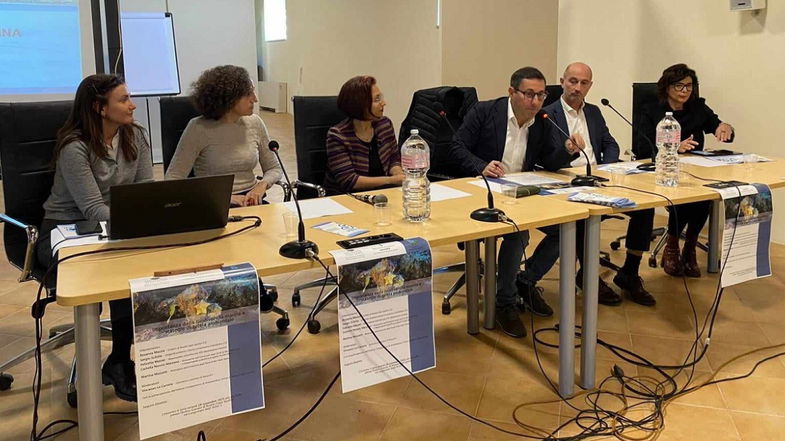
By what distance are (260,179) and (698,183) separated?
1764 millimetres

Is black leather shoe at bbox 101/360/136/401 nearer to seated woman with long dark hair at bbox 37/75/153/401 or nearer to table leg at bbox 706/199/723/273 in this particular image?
seated woman with long dark hair at bbox 37/75/153/401

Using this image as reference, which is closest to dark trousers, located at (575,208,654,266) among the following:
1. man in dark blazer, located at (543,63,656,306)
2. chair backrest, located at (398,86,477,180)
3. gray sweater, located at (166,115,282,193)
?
man in dark blazer, located at (543,63,656,306)

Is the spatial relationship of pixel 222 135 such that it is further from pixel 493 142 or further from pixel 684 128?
pixel 684 128

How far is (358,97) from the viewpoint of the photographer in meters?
2.89

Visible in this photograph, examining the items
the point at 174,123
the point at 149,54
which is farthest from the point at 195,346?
the point at 149,54

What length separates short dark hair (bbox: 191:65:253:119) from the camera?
8.82 ft

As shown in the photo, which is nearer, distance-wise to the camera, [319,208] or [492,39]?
[319,208]

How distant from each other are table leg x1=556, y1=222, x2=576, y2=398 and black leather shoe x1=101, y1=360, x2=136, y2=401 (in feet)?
4.48

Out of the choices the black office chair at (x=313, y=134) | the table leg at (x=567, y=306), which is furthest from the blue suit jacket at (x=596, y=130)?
the table leg at (x=567, y=306)

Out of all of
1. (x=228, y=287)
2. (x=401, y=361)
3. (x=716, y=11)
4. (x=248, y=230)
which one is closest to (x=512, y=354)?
(x=401, y=361)

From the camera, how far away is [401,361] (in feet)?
5.86

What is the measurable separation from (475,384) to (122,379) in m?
1.15

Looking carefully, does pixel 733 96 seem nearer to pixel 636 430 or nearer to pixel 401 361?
pixel 636 430

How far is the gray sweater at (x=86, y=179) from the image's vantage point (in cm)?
227
